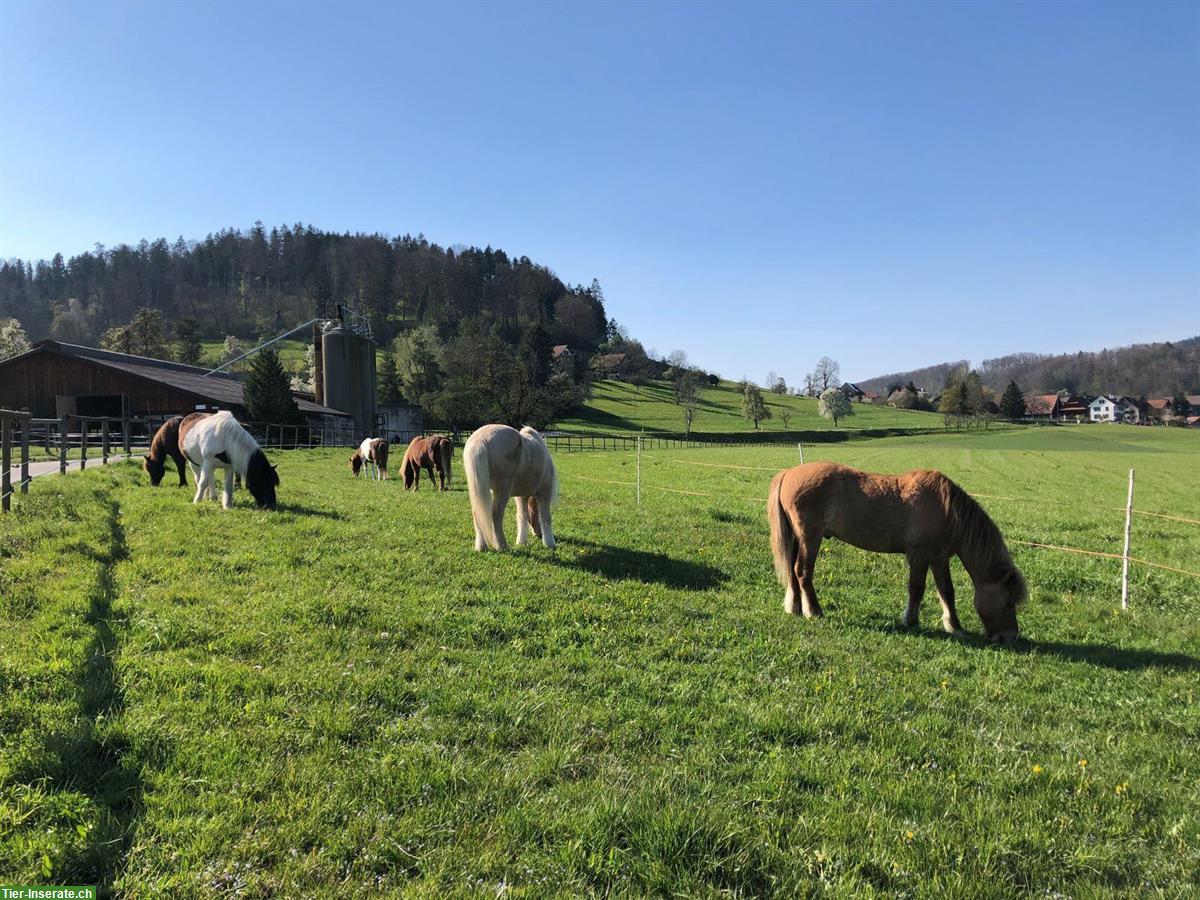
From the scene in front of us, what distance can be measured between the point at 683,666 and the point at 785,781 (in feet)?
5.22

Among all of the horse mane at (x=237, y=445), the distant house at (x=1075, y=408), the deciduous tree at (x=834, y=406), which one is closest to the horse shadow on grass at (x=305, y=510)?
the horse mane at (x=237, y=445)

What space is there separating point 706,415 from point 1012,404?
5568 cm

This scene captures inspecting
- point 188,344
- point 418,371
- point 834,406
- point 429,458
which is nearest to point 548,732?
point 429,458

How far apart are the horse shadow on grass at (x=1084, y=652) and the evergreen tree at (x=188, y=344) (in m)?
89.1

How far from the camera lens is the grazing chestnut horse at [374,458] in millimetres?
20359

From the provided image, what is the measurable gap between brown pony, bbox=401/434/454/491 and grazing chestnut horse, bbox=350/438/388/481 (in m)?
3.19

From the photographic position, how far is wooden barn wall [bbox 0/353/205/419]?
3638cm

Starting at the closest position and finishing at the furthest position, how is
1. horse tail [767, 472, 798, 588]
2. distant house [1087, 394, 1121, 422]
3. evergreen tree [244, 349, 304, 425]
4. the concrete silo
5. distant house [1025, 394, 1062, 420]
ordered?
horse tail [767, 472, 798, 588], evergreen tree [244, 349, 304, 425], the concrete silo, distant house [1087, 394, 1121, 422], distant house [1025, 394, 1062, 420]

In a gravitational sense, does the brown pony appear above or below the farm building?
below

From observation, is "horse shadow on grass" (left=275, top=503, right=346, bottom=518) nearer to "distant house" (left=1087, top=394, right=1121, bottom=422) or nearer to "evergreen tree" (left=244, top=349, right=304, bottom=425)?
"evergreen tree" (left=244, top=349, right=304, bottom=425)

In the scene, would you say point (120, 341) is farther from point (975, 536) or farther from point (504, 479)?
point (975, 536)

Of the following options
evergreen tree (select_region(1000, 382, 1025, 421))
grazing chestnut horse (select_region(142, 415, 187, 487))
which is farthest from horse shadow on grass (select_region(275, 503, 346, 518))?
evergreen tree (select_region(1000, 382, 1025, 421))

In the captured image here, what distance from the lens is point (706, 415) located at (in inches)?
Result: 3762

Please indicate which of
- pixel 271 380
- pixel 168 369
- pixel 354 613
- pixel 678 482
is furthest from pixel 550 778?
pixel 168 369
